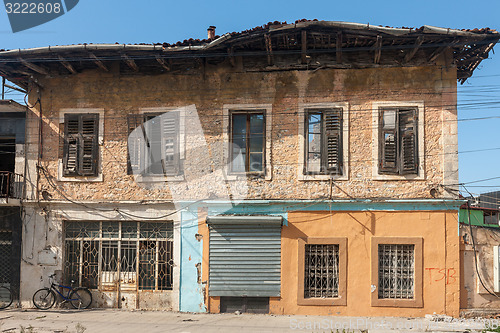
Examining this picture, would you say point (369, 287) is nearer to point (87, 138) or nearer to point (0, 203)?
point (87, 138)

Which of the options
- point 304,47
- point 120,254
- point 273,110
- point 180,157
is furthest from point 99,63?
point 304,47

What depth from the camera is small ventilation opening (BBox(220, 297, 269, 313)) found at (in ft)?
39.7

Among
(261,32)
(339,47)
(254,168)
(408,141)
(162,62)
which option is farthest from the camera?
(254,168)

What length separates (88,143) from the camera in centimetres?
1301

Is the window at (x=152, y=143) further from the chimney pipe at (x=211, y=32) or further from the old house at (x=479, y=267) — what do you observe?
the old house at (x=479, y=267)

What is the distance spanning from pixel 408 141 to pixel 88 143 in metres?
8.30

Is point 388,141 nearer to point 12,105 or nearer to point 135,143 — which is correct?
point 135,143

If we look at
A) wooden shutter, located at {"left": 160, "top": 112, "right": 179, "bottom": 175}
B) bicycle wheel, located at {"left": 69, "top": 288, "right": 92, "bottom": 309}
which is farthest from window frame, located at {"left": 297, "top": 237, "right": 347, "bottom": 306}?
bicycle wheel, located at {"left": 69, "top": 288, "right": 92, "bottom": 309}

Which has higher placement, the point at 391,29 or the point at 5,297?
the point at 391,29

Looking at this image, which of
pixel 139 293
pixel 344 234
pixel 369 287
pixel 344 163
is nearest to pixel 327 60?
pixel 344 163

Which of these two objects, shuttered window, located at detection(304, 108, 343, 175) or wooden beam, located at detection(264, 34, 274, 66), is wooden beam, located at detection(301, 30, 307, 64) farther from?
shuttered window, located at detection(304, 108, 343, 175)

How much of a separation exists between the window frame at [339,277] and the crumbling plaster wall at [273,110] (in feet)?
3.60

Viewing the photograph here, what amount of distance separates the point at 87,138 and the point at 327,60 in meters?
6.64

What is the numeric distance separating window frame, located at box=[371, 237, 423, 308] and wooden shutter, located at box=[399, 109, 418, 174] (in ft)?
5.51
